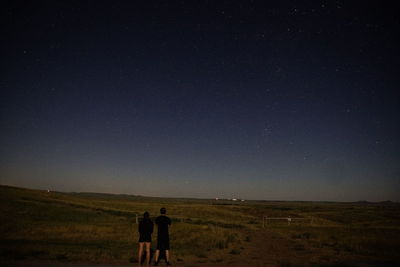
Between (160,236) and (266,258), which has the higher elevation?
(160,236)

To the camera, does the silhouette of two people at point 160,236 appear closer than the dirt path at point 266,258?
Yes

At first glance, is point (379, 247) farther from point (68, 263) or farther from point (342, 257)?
point (68, 263)

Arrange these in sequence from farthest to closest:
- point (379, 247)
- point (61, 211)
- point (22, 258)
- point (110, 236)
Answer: point (61, 211) → point (110, 236) → point (379, 247) → point (22, 258)

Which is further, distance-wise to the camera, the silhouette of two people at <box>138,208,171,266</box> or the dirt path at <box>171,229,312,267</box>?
the dirt path at <box>171,229,312,267</box>

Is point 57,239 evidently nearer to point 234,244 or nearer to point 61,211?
point 234,244

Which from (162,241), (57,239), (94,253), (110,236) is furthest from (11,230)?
(162,241)

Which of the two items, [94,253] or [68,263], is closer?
[68,263]

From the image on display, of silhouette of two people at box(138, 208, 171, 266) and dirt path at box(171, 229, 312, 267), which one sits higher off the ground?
silhouette of two people at box(138, 208, 171, 266)

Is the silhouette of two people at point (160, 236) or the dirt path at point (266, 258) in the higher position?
the silhouette of two people at point (160, 236)

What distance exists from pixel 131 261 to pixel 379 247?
16.4 metres

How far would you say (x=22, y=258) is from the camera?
14.6 meters

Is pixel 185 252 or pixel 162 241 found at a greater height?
pixel 162 241

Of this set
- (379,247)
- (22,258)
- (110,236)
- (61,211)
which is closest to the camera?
(22,258)

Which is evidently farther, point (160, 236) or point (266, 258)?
point (266, 258)
